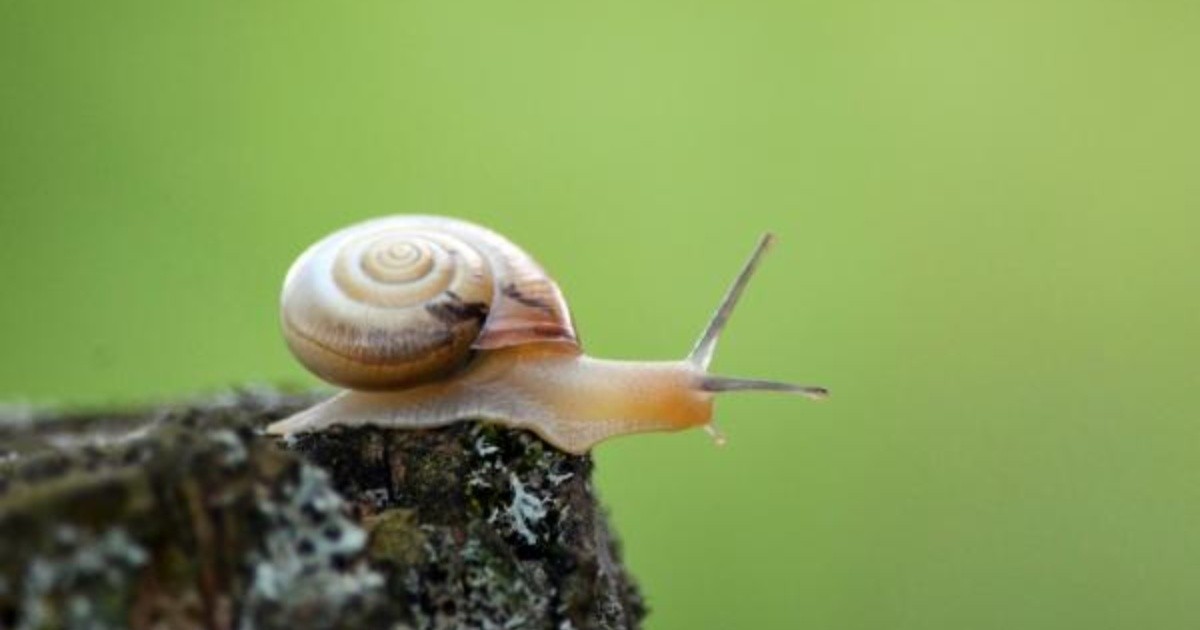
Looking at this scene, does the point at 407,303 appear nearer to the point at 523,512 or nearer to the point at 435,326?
the point at 435,326

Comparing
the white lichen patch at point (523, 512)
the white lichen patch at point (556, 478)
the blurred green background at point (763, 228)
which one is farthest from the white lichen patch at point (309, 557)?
the blurred green background at point (763, 228)

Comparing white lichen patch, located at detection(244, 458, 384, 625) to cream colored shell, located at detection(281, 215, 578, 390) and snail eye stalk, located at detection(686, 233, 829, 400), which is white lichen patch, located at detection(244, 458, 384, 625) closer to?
cream colored shell, located at detection(281, 215, 578, 390)

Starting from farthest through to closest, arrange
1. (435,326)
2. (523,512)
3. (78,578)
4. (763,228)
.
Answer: (763,228)
(435,326)
(523,512)
(78,578)

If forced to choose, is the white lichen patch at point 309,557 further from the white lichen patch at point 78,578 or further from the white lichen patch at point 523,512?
the white lichen patch at point 523,512

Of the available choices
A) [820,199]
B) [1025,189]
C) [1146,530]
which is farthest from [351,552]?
[1025,189]

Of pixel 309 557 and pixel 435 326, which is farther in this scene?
pixel 435 326

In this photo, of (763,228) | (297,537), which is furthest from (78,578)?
(763,228)
